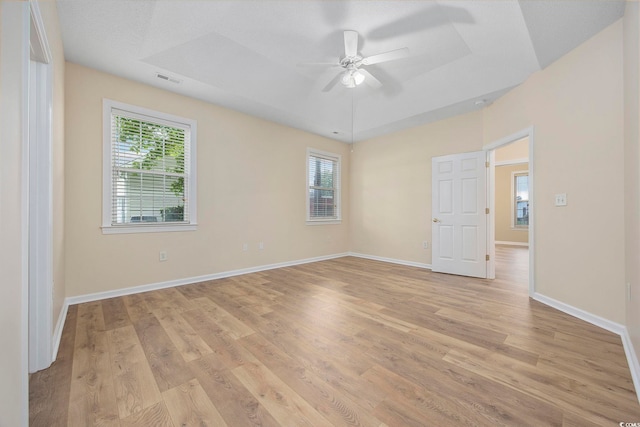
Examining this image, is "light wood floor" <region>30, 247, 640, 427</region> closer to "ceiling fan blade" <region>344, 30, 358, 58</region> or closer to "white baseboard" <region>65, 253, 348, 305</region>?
"white baseboard" <region>65, 253, 348, 305</region>

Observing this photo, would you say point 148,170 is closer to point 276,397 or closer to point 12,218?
point 12,218

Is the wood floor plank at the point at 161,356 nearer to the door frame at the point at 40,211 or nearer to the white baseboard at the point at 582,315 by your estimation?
the door frame at the point at 40,211

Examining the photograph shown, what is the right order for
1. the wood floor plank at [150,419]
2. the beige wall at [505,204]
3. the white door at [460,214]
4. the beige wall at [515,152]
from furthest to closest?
the beige wall at [505,204], the beige wall at [515,152], the white door at [460,214], the wood floor plank at [150,419]

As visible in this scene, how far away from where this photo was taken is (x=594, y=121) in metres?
2.34

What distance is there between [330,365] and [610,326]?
8.23 ft

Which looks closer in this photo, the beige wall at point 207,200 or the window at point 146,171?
the beige wall at point 207,200

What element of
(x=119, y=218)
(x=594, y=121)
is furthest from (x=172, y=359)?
(x=594, y=121)

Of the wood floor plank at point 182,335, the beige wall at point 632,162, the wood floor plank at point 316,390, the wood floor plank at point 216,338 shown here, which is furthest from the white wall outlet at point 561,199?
the wood floor plank at point 182,335

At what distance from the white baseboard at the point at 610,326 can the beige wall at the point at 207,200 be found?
12.1 ft

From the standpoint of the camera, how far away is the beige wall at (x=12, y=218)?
0.93 meters

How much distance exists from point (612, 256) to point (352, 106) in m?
3.79

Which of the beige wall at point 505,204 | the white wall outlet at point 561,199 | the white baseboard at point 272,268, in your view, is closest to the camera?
the white baseboard at point 272,268

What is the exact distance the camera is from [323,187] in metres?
5.53

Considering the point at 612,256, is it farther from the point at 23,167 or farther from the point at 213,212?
the point at 213,212
